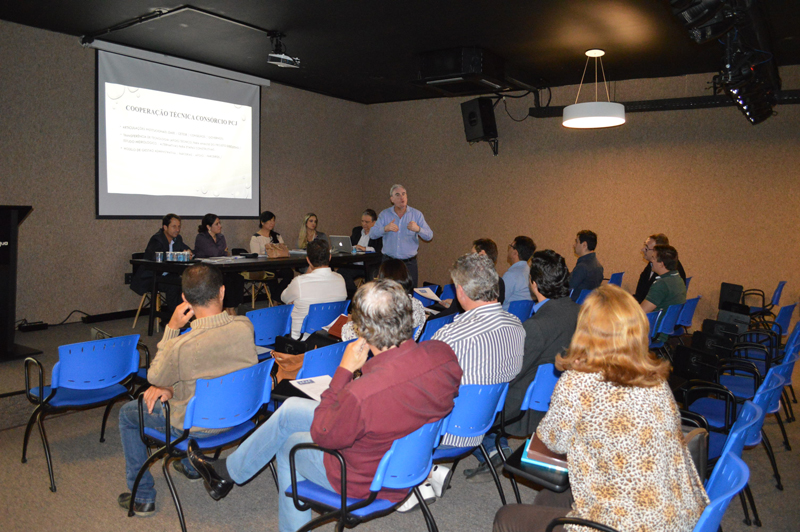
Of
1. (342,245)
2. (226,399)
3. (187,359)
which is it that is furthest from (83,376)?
(342,245)

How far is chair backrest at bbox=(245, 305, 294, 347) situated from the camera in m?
3.82

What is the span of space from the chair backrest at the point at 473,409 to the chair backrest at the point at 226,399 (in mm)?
891

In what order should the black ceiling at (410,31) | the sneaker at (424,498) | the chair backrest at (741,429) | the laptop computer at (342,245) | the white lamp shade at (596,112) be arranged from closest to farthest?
the chair backrest at (741,429), the sneaker at (424,498), the black ceiling at (410,31), the white lamp shade at (596,112), the laptop computer at (342,245)

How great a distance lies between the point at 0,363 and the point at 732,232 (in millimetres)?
8320

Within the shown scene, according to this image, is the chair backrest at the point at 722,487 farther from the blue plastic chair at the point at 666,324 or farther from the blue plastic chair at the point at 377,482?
the blue plastic chair at the point at 666,324

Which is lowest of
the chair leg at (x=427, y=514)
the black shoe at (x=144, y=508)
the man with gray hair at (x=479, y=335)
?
the black shoe at (x=144, y=508)

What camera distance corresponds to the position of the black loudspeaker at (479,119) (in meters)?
8.46

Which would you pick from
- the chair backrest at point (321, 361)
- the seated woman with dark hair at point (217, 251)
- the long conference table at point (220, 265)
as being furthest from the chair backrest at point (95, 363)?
the seated woman with dark hair at point (217, 251)

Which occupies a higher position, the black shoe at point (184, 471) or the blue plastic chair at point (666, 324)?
the blue plastic chair at point (666, 324)

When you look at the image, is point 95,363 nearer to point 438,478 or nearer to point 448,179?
point 438,478

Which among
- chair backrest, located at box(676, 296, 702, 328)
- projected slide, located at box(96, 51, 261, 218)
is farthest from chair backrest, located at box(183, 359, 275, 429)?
projected slide, located at box(96, 51, 261, 218)

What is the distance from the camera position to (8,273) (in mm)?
4484

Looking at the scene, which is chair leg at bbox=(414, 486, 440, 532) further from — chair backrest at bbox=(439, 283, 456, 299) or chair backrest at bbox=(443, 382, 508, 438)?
chair backrest at bbox=(439, 283, 456, 299)

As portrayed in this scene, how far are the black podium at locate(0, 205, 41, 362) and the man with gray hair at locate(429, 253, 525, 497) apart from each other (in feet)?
12.5
